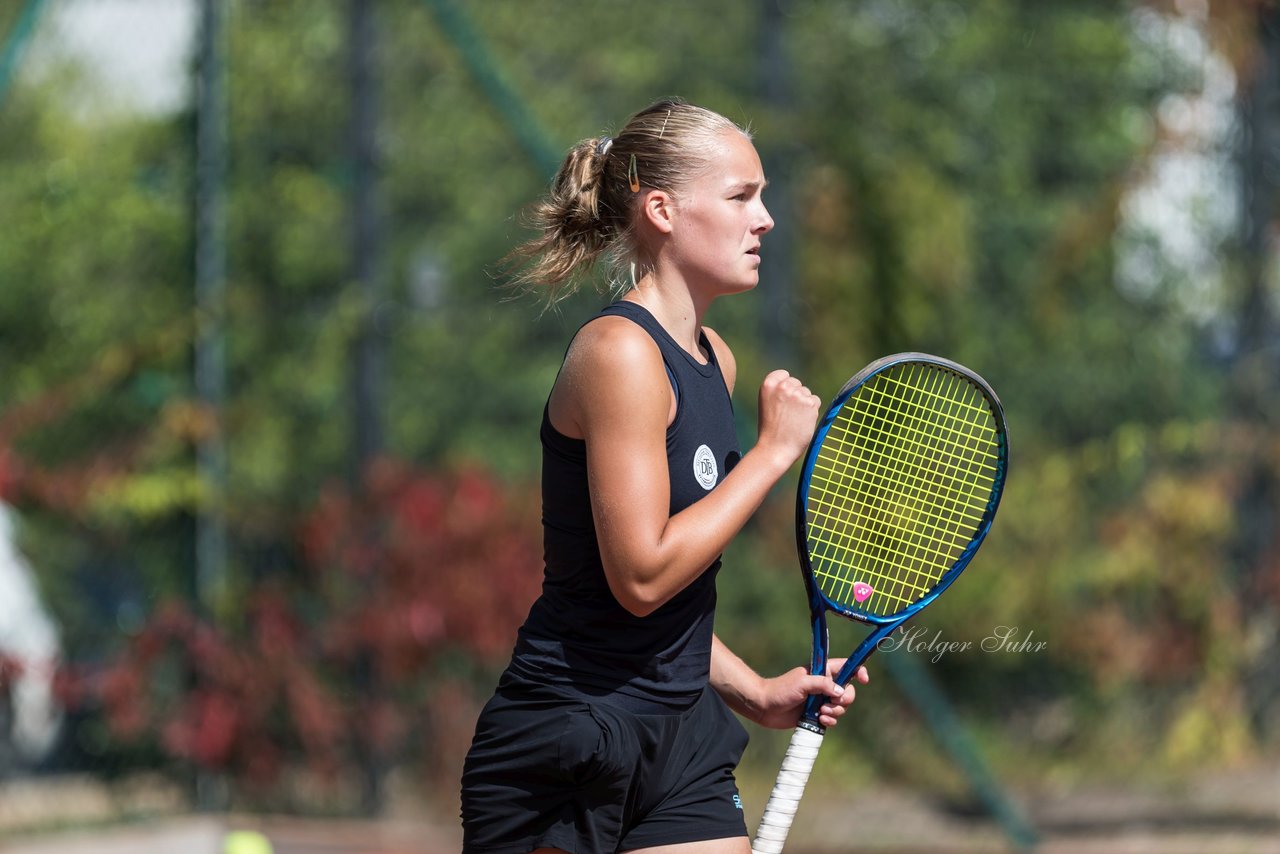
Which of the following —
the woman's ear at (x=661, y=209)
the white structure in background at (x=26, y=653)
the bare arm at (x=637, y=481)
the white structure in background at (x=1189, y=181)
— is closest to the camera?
the bare arm at (x=637, y=481)

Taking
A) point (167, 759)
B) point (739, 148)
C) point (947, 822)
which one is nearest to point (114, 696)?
point (167, 759)

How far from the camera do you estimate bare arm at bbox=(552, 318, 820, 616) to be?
2537 millimetres

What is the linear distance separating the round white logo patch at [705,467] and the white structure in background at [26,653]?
12.5ft

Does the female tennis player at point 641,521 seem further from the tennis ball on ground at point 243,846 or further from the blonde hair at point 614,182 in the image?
the tennis ball on ground at point 243,846

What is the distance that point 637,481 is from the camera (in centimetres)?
254

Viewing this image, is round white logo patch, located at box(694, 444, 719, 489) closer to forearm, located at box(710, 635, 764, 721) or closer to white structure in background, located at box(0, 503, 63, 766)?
forearm, located at box(710, 635, 764, 721)

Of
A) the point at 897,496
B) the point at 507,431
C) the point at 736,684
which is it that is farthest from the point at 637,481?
the point at 507,431

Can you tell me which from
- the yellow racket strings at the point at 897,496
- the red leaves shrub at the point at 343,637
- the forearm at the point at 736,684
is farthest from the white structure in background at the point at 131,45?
the forearm at the point at 736,684

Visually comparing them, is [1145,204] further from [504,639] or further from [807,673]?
[807,673]

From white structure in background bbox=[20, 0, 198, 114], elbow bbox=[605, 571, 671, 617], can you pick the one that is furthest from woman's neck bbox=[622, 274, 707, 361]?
white structure in background bbox=[20, 0, 198, 114]

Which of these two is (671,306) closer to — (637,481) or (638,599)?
(637,481)

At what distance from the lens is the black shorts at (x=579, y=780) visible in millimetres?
2652

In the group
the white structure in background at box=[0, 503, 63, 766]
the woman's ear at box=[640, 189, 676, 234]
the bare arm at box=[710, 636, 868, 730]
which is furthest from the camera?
the white structure in background at box=[0, 503, 63, 766]

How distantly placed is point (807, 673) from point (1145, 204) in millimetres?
4435
